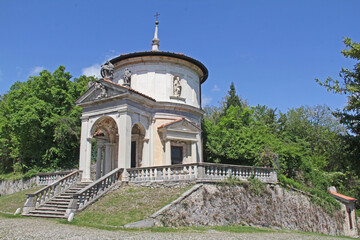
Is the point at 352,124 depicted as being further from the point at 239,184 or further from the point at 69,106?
the point at 69,106

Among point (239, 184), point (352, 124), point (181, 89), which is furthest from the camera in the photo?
point (181, 89)

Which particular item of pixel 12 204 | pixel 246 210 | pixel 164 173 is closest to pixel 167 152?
pixel 164 173

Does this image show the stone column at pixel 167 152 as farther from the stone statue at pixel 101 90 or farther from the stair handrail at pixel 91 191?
the stone statue at pixel 101 90

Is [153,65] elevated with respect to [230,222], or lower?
elevated

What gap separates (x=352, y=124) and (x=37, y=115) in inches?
944

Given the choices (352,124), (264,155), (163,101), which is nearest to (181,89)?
(163,101)

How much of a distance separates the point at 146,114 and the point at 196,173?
21.5 feet

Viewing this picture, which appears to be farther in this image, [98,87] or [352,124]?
[98,87]

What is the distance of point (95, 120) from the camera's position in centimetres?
1842

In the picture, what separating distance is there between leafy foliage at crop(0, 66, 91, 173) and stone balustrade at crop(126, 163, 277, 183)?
44.6 ft

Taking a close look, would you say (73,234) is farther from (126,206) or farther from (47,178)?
(47,178)

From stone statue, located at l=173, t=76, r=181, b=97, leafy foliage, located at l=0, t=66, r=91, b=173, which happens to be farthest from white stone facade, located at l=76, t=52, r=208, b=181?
leafy foliage, located at l=0, t=66, r=91, b=173

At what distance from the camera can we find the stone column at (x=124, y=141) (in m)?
16.4

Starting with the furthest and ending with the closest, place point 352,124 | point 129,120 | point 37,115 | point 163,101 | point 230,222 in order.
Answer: point 37,115
point 163,101
point 129,120
point 230,222
point 352,124
